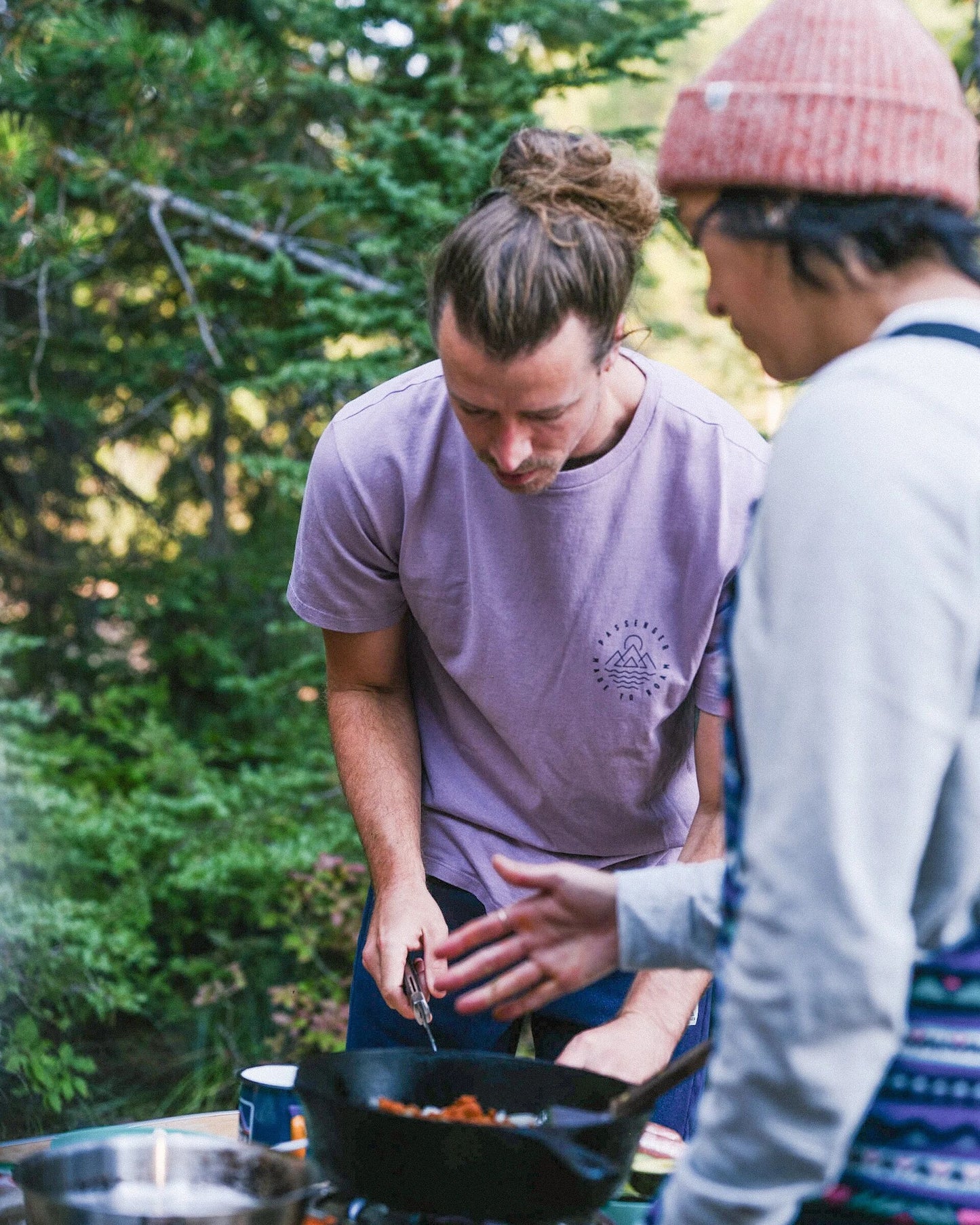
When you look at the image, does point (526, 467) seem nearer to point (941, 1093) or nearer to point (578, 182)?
point (578, 182)

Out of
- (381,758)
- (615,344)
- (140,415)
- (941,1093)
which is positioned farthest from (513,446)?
(140,415)

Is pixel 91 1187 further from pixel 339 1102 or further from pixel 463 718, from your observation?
pixel 463 718

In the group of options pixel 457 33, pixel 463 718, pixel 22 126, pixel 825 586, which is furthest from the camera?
pixel 22 126

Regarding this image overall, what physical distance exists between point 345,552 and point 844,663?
1.18 m

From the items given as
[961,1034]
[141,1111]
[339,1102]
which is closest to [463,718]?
[339,1102]

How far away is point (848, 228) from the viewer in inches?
38.1

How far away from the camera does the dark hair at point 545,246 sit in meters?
1.58

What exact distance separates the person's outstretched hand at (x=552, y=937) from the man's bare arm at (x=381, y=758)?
67cm

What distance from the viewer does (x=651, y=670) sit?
5.96 feet

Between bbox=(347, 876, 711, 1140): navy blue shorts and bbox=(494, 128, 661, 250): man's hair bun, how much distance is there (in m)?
0.96

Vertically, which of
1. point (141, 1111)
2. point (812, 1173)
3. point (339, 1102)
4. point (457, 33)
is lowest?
point (141, 1111)

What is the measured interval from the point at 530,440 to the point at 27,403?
9.48 feet

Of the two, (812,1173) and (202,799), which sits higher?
(812,1173)

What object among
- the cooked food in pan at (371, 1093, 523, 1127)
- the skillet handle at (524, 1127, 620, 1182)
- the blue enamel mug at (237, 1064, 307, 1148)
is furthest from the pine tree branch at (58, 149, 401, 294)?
the skillet handle at (524, 1127, 620, 1182)
